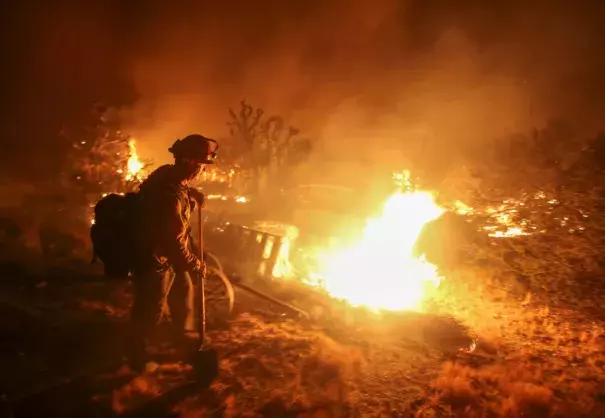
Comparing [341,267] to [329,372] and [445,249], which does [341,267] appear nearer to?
[445,249]

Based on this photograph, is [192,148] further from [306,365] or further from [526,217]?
[526,217]

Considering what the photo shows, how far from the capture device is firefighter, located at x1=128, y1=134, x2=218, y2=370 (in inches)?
161

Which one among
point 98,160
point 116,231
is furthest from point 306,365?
point 98,160

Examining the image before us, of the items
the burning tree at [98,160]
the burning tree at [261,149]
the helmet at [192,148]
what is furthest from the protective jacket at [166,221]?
the burning tree at [261,149]

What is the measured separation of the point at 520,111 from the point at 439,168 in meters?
4.45

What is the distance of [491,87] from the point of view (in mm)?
20688

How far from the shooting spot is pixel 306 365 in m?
4.95

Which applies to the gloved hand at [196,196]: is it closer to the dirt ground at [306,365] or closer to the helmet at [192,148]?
the helmet at [192,148]

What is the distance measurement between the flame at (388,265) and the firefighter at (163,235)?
12.5ft

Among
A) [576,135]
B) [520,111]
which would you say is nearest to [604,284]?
[576,135]

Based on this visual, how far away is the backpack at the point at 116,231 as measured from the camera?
3982 mm

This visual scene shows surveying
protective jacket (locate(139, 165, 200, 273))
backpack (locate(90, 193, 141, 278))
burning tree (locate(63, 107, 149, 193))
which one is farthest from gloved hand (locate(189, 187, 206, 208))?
burning tree (locate(63, 107, 149, 193))

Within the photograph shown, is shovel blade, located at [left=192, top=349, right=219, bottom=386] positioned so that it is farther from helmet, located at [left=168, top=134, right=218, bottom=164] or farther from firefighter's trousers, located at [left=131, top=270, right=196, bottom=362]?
helmet, located at [left=168, top=134, right=218, bottom=164]

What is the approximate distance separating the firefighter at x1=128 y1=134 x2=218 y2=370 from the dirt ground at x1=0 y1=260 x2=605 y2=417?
567 millimetres
